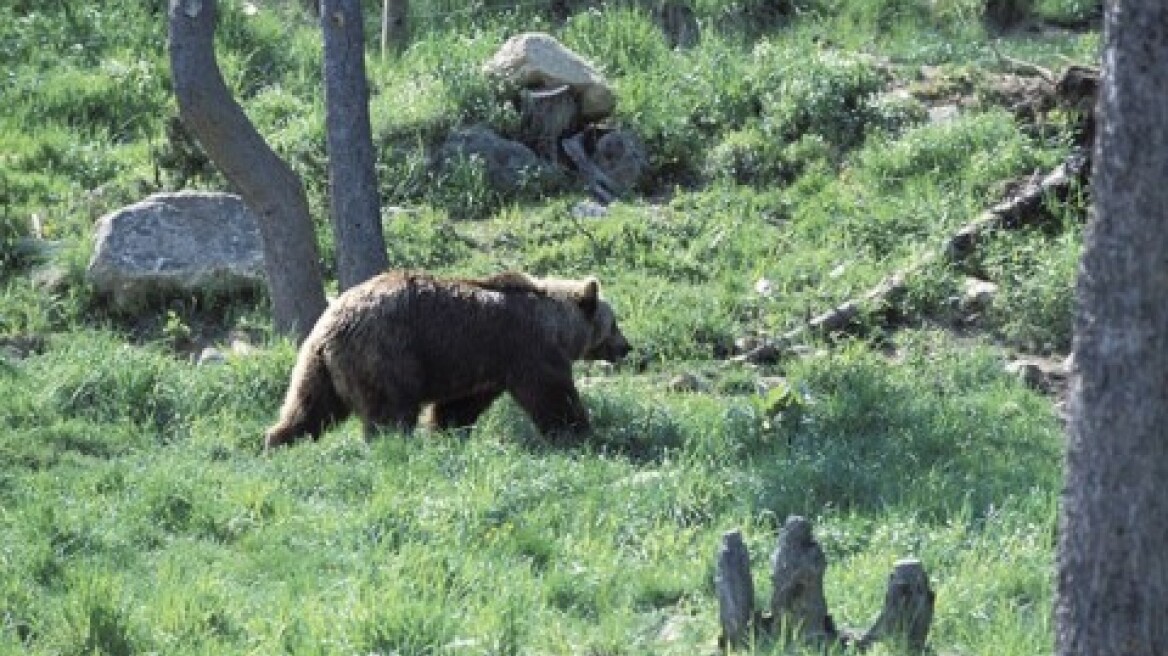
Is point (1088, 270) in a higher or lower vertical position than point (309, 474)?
higher

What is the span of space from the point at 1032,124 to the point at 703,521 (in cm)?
689

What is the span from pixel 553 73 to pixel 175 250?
3.53m

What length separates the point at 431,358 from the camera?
1006 cm

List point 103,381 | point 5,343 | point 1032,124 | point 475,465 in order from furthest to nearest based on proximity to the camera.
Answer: point 1032,124
point 5,343
point 103,381
point 475,465

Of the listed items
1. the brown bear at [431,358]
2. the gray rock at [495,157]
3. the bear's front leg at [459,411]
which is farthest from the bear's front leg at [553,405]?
the gray rock at [495,157]

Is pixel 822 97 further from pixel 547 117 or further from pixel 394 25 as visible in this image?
pixel 394 25

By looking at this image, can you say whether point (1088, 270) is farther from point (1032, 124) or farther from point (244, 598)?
point (1032, 124)

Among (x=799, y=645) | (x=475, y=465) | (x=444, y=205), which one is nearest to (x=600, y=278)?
(x=444, y=205)

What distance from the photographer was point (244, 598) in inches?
289

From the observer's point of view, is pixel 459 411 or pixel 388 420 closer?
pixel 388 420

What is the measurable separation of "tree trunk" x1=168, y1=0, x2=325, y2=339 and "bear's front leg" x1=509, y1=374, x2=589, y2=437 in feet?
6.47

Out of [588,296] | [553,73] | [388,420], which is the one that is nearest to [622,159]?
[553,73]

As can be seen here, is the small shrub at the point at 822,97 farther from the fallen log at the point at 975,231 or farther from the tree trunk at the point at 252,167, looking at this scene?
the tree trunk at the point at 252,167

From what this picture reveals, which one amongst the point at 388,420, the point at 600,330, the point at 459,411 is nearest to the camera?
the point at 388,420
